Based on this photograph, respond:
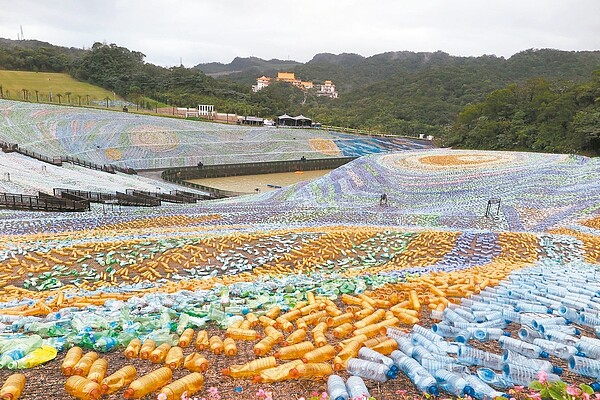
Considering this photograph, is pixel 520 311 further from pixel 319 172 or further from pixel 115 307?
pixel 319 172

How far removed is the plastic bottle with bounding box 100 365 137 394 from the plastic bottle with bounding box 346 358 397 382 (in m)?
2.11

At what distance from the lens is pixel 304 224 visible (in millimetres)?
16328

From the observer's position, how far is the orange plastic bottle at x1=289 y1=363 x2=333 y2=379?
384 cm

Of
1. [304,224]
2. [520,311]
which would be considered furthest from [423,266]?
[304,224]

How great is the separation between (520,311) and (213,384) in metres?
4.15

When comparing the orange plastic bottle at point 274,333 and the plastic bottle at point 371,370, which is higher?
the plastic bottle at point 371,370

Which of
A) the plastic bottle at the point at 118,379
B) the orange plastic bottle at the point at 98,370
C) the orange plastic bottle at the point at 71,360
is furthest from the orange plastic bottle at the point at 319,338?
the orange plastic bottle at the point at 71,360

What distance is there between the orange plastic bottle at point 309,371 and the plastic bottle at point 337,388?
0.35ft

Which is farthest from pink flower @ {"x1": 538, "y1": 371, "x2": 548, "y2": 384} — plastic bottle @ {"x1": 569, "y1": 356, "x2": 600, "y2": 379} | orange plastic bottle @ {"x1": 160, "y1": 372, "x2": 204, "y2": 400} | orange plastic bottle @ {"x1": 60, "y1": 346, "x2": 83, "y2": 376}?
orange plastic bottle @ {"x1": 60, "y1": 346, "x2": 83, "y2": 376}

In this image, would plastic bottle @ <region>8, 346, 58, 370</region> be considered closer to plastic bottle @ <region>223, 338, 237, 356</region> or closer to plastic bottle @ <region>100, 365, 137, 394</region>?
plastic bottle @ <region>100, 365, 137, 394</region>

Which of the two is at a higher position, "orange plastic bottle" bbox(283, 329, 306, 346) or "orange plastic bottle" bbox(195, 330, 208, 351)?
"orange plastic bottle" bbox(283, 329, 306, 346)

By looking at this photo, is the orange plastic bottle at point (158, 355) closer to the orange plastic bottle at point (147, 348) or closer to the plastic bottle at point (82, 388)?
the orange plastic bottle at point (147, 348)

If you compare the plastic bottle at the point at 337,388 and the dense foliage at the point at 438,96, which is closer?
the plastic bottle at the point at 337,388

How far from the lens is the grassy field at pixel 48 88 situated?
68875 mm
